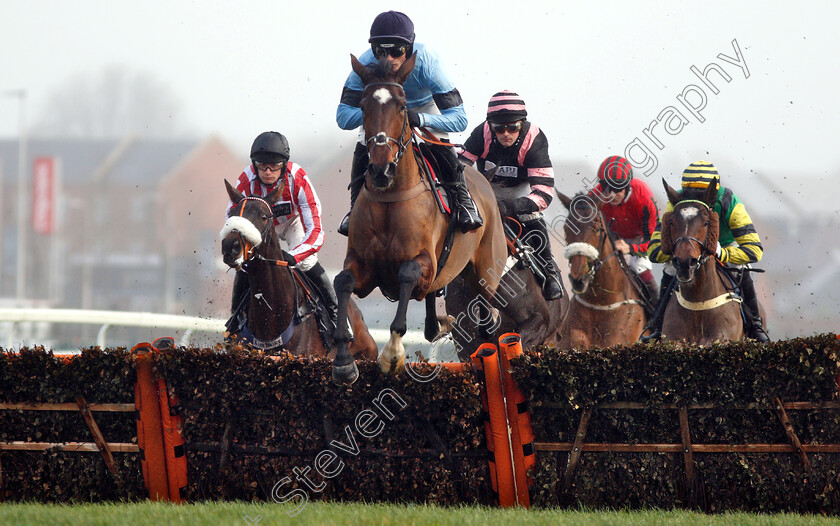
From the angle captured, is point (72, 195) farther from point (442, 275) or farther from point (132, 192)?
point (442, 275)

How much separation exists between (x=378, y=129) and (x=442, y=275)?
1123mm

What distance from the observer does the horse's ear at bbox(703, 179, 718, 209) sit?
620 cm

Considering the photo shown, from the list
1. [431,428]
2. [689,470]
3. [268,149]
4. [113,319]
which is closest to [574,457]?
[689,470]

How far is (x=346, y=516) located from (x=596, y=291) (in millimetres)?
4258

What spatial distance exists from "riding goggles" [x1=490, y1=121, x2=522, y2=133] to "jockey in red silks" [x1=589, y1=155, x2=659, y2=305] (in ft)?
4.66

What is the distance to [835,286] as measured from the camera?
2533cm

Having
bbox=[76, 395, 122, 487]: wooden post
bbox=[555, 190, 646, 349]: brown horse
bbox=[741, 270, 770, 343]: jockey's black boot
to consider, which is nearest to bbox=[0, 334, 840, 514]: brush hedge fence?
bbox=[76, 395, 122, 487]: wooden post

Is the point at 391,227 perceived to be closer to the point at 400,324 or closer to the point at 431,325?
the point at 400,324

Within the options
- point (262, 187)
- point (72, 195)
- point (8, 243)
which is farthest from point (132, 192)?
point (262, 187)

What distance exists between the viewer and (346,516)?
407cm

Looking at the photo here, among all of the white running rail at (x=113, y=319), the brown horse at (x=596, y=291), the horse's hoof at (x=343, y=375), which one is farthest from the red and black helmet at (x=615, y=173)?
the white running rail at (x=113, y=319)

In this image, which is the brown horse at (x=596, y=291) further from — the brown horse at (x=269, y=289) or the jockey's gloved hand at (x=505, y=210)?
the brown horse at (x=269, y=289)

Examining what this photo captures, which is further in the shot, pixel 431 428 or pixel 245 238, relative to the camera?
pixel 245 238

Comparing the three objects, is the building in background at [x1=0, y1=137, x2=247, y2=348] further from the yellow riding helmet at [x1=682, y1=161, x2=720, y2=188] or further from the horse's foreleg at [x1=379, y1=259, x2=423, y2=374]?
the horse's foreleg at [x1=379, y1=259, x2=423, y2=374]
